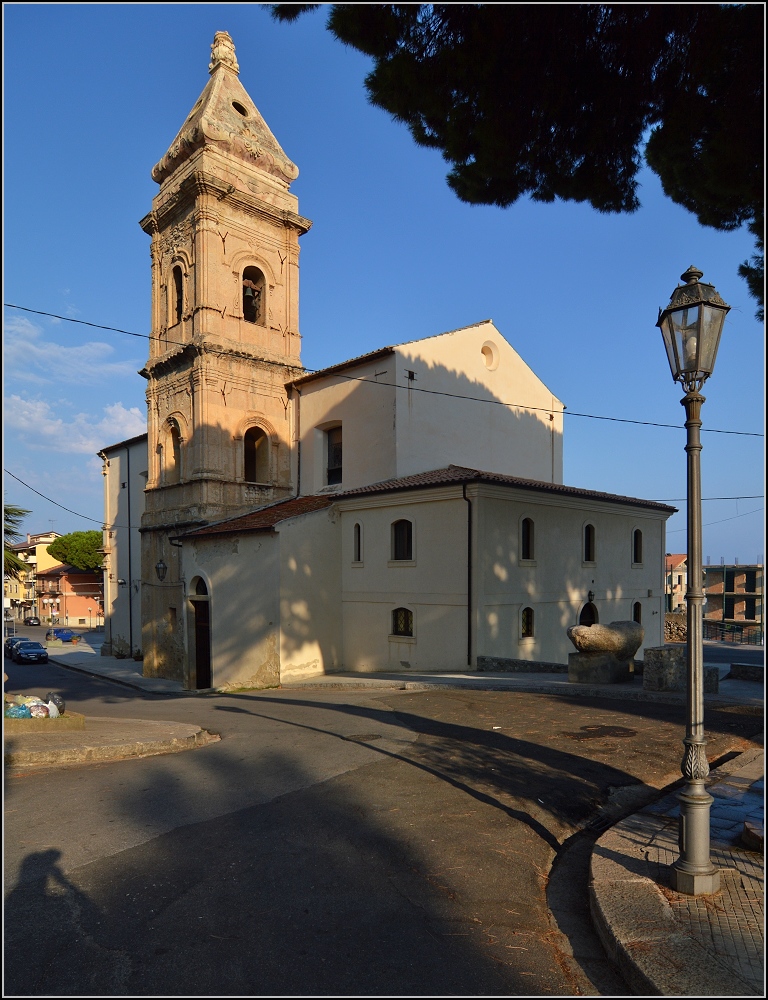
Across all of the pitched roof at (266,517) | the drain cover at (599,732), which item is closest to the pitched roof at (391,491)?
the pitched roof at (266,517)

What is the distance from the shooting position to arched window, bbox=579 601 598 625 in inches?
818

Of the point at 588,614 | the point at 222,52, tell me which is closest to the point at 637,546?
the point at 588,614

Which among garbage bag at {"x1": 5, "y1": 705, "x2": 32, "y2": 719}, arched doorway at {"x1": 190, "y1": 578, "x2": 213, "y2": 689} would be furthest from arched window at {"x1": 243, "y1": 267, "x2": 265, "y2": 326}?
garbage bag at {"x1": 5, "y1": 705, "x2": 32, "y2": 719}

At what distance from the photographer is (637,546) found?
77.4 ft

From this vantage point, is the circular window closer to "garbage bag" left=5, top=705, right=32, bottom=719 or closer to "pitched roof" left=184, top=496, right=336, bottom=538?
"pitched roof" left=184, top=496, right=336, bottom=538

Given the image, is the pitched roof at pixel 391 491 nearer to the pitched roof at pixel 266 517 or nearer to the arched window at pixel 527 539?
the pitched roof at pixel 266 517

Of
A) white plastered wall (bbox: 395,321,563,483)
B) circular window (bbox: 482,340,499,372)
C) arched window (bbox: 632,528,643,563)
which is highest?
circular window (bbox: 482,340,499,372)

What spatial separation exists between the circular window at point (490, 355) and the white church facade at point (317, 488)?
112 mm

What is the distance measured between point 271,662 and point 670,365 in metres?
16.3

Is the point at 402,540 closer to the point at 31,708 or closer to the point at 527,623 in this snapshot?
the point at 527,623

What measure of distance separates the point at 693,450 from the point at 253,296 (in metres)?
24.5

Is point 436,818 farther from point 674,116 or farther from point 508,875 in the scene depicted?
point 674,116

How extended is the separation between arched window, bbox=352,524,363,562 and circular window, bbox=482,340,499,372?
361 inches

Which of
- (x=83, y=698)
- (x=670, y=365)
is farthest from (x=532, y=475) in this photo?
(x=670, y=365)
